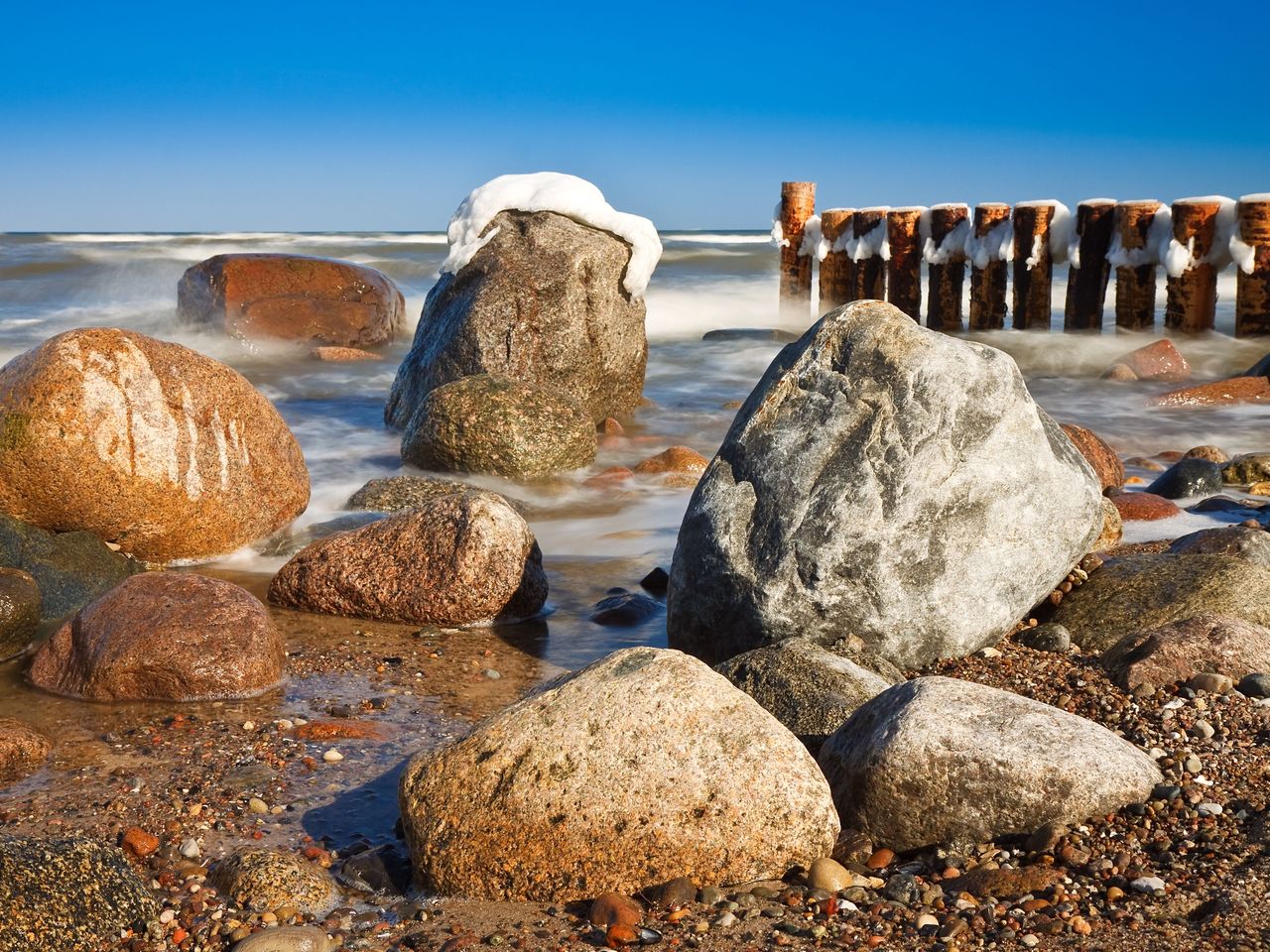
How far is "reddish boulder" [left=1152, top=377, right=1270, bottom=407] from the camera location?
11.4 m

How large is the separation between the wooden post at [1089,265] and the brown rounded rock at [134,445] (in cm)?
964

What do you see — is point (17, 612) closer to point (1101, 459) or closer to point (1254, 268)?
point (1101, 459)

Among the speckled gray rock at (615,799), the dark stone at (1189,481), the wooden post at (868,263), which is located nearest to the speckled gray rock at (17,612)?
the speckled gray rock at (615,799)

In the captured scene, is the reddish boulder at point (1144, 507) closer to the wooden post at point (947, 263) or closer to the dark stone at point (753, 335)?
the wooden post at point (947, 263)

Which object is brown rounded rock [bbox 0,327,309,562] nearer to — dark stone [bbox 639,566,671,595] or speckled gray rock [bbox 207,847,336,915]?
dark stone [bbox 639,566,671,595]

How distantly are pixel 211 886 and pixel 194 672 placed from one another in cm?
146

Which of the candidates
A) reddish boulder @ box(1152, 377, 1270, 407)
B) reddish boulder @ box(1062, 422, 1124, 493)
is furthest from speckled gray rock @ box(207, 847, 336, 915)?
reddish boulder @ box(1152, 377, 1270, 407)

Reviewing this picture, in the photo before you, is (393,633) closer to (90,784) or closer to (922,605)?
(90,784)

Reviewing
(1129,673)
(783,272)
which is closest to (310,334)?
(783,272)

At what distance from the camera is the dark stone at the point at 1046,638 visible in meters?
4.72

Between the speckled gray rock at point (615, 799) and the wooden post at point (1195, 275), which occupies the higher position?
the wooden post at point (1195, 275)

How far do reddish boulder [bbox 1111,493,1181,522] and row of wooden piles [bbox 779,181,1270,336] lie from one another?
20.3ft

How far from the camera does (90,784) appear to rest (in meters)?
3.84

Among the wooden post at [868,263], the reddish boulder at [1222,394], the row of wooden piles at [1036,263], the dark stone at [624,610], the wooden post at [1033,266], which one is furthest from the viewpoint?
the wooden post at [868,263]
